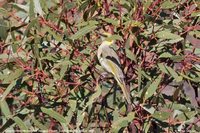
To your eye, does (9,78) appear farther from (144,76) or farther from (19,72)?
(144,76)

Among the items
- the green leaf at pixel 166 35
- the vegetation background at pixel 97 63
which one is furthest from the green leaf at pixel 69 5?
the green leaf at pixel 166 35

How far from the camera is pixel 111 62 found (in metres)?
1.07

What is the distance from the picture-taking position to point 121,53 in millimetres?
1137

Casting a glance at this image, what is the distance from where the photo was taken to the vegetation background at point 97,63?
1.09m

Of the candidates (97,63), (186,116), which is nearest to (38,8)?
(97,63)

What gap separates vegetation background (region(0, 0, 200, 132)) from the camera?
1090 mm

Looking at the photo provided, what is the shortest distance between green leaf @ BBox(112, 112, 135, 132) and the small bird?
4cm

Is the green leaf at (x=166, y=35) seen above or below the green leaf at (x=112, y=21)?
below

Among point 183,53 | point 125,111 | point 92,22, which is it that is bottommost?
point 125,111

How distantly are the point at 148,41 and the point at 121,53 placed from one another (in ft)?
0.24

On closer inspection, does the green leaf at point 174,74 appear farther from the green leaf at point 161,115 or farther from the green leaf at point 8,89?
the green leaf at point 8,89

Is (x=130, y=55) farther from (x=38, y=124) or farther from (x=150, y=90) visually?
(x=38, y=124)

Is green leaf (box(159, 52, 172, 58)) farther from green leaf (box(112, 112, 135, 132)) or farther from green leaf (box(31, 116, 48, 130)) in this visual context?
green leaf (box(31, 116, 48, 130))

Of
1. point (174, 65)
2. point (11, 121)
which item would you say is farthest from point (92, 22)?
point (11, 121)
